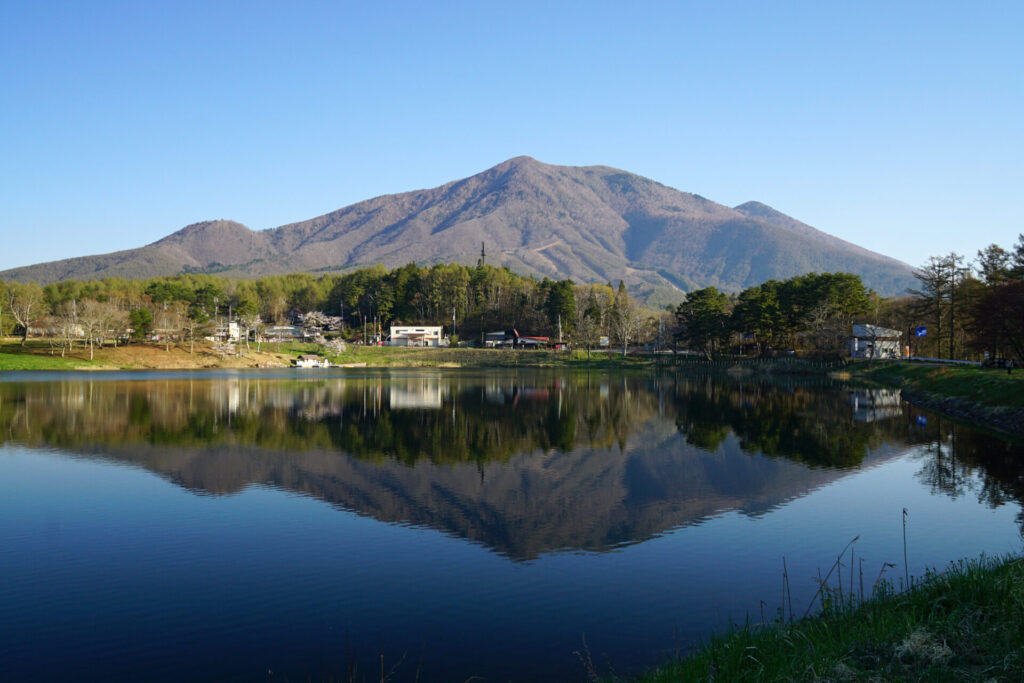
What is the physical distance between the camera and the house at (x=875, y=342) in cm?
8500

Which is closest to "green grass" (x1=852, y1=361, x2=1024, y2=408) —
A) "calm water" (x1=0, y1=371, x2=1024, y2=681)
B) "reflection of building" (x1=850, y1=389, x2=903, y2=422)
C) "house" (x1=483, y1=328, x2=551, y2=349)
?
"reflection of building" (x1=850, y1=389, x2=903, y2=422)

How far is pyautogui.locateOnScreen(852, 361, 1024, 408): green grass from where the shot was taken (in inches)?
1490

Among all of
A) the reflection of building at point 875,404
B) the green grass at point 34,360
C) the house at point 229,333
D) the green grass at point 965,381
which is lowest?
the reflection of building at point 875,404

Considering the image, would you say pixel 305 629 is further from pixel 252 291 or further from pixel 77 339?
pixel 252 291

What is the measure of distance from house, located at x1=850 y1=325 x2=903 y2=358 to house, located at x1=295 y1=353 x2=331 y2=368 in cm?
7399

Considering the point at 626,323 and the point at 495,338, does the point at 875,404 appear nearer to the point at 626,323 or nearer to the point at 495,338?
the point at 626,323

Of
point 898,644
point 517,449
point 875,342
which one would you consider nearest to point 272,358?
point 517,449

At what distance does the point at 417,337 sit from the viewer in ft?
426

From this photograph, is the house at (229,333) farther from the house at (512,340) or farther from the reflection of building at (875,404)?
the reflection of building at (875,404)

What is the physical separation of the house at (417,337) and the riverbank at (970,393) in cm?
8313

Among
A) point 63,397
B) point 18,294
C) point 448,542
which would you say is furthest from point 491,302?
point 448,542

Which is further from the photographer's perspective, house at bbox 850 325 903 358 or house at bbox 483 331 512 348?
house at bbox 483 331 512 348

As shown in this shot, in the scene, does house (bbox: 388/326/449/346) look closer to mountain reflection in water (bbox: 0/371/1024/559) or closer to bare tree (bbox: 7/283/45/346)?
bare tree (bbox: 7/283/45/346)

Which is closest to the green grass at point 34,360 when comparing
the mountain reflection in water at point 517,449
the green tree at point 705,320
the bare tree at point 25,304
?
the bare tree at point 25,304
